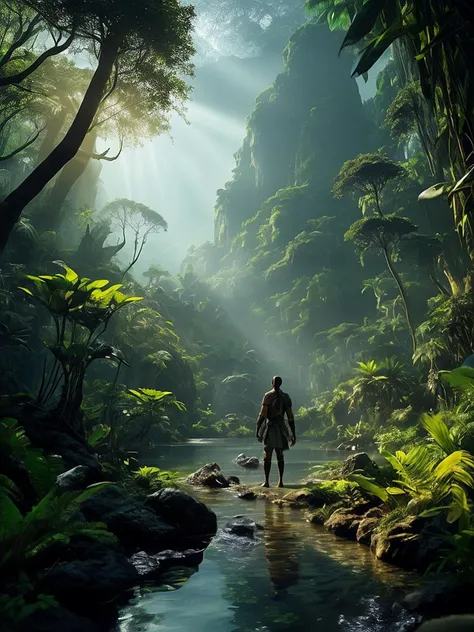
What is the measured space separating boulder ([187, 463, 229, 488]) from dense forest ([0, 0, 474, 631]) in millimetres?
1224

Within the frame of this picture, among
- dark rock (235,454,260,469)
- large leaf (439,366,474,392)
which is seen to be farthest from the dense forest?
dark rock (235,454,260,469)

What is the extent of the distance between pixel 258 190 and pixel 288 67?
76.3 ft

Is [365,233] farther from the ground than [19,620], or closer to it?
farther from the ground

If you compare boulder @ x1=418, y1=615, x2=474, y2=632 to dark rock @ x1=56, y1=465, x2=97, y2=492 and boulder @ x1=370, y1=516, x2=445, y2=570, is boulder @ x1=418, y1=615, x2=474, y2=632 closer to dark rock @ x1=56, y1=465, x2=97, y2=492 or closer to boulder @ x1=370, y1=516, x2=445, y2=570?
boulder @ x1=370, y1=516, x2=445, y2=570

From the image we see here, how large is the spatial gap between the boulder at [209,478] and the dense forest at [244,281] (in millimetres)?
1224

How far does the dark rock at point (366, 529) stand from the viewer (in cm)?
552

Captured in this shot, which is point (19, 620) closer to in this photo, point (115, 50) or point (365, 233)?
point (115, 50)

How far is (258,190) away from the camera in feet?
319

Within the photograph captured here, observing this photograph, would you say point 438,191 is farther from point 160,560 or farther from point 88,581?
point 88,581

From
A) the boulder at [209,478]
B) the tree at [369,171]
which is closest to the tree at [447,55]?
the boulder at [209,478]

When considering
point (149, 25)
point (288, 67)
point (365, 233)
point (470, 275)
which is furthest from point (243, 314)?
→ point (149, 25)

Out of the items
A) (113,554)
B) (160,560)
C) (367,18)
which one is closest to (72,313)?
(160,560)

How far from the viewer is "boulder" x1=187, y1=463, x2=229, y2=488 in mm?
10508

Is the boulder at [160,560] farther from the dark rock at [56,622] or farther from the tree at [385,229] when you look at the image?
the tree at [385,229]
